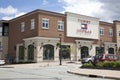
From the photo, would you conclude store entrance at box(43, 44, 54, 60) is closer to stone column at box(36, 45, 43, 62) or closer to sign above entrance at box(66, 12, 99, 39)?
stone column at box(36, 45, 43, 62)

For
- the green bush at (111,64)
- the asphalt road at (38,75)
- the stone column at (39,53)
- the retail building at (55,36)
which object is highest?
the retail building at (55,36)

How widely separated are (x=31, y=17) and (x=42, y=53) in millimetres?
7321

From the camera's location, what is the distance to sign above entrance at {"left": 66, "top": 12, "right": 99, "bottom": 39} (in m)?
54.4

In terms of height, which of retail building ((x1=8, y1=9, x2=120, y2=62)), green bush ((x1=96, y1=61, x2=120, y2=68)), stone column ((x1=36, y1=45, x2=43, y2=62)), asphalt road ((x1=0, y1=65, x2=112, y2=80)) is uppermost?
retail building ((x1=8, y1=9, x2=120, y2=62))

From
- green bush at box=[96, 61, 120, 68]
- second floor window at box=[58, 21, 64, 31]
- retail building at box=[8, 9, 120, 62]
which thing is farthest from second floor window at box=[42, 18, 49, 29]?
green bush at box=[96, 61, 120, 68]

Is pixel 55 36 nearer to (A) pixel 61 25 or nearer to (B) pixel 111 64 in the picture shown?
(A) pixel 61 25

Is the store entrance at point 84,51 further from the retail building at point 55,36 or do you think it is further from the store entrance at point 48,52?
the store entrance at point 48,52

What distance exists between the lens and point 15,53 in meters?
57.7

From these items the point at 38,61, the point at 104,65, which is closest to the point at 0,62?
the point at 38,61

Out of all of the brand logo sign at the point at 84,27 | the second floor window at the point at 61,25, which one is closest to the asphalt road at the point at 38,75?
the second floor window at the point at 61,25

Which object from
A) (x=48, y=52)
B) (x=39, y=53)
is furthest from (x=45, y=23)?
(x=39, y=53)

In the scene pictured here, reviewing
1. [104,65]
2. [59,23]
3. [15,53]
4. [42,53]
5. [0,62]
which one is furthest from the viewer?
[15,53]

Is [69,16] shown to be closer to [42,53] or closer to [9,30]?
[42,53]

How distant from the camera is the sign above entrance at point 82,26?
178ft
